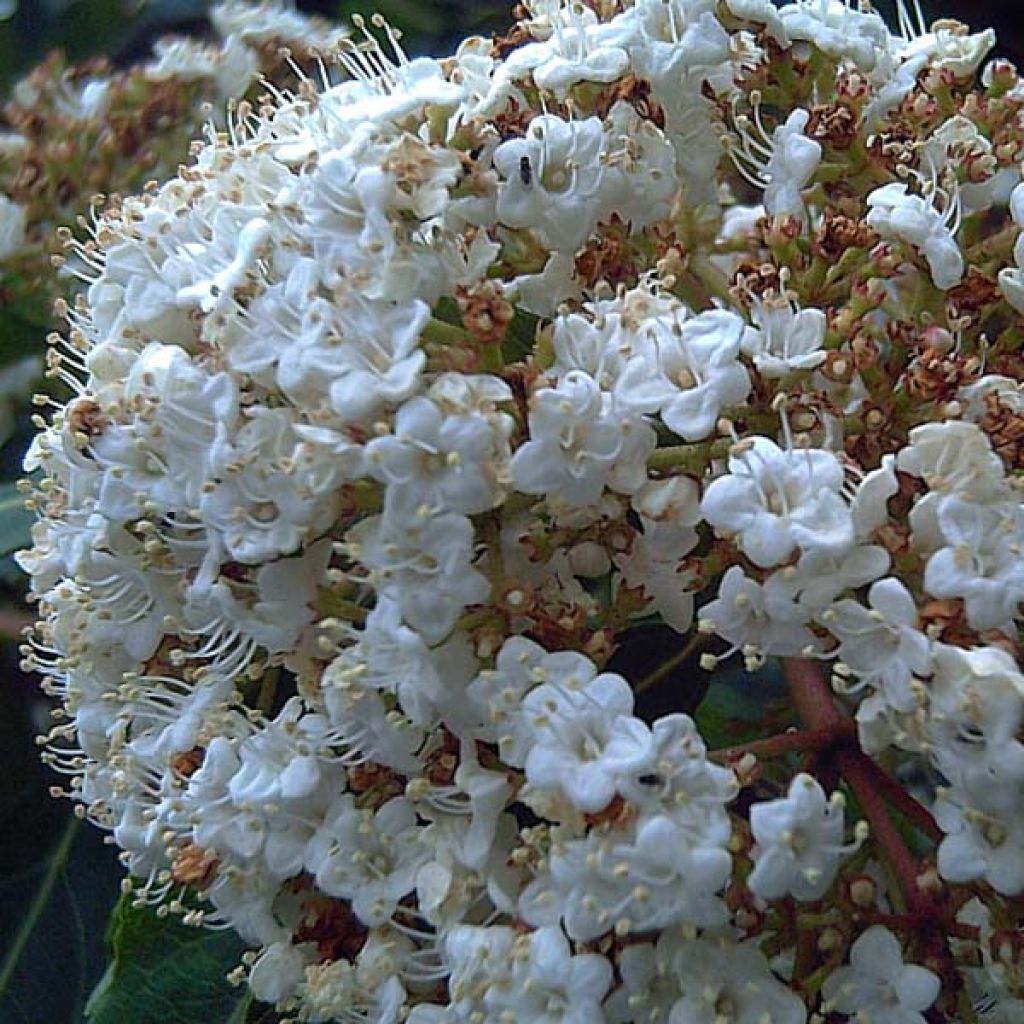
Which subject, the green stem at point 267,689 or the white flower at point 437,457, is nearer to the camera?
the white flower at point 437,457

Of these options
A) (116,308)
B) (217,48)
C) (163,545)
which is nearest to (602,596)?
(163,545)

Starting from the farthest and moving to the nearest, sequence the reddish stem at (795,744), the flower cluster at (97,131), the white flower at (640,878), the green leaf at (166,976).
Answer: the flower cluster at (97,131)
the green leaf at (166,976)
the reddish stem at (795,744)
the white flower at (640,878)

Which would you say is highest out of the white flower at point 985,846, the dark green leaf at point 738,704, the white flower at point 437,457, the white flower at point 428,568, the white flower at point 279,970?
the white flower at point 437,457

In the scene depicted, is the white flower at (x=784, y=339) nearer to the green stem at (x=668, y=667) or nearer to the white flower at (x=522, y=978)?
→ the green stem at (x=668, y=667)

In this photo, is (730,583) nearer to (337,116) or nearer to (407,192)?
(407,192)

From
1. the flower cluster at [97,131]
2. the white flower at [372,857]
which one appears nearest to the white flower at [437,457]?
the white flower at [372,857]

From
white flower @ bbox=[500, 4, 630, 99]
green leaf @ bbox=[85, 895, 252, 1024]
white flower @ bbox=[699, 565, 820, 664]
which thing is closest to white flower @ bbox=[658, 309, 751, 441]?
white flower @ bbox=[699, 565, 820, 664]

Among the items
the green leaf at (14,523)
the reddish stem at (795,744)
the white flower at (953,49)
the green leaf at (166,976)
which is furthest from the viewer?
the green leaf at (14,523)

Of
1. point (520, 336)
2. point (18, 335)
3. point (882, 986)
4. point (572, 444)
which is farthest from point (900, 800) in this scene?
point (18, 335)
